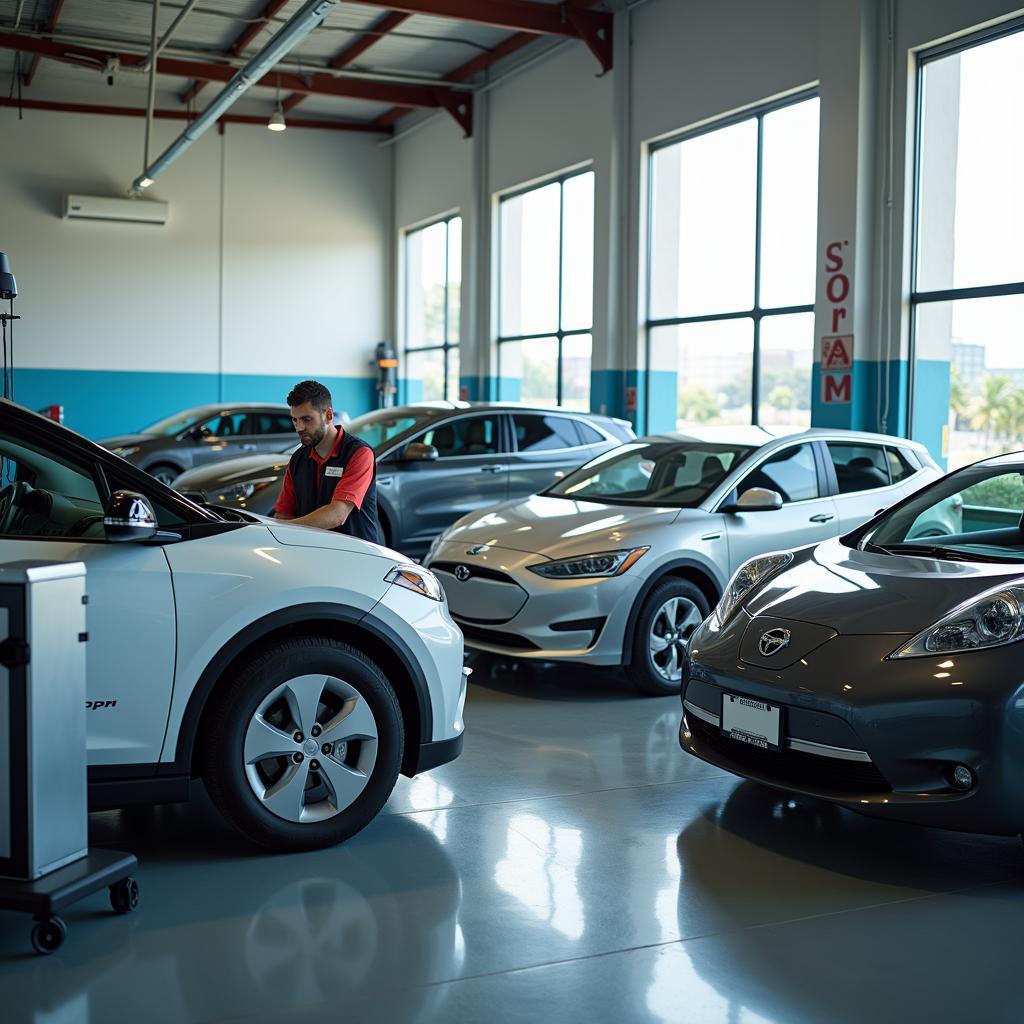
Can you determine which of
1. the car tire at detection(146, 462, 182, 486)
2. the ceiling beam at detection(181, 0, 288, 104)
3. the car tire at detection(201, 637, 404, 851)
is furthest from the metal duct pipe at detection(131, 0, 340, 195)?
the car tire at detection(201, 637, 404, 851)

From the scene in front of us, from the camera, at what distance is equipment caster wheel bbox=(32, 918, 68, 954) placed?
118 inches

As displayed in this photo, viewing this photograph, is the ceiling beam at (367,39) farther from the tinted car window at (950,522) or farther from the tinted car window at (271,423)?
the tinted car window at (950,522)

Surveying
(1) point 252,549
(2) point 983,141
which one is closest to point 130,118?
(2) point 983,141

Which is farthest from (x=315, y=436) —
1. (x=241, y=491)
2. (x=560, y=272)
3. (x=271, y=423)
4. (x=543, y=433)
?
(x=560, y=272)

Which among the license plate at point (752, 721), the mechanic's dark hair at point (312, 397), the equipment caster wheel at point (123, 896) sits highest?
the mechanic's dark hair at point (312, 397)

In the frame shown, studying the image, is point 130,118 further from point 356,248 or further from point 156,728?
point 156,728

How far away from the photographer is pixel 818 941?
10.5ft

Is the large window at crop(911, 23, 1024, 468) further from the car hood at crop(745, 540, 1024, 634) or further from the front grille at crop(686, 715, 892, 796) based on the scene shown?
the front grille at crop(686, 715, 892, 796)

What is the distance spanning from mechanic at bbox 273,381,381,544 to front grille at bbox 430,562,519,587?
39.1 inches

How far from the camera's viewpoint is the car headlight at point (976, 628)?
357 cm

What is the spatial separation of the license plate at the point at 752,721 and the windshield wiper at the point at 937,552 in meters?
0.94

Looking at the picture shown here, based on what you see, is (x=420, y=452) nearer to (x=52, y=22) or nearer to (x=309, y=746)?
(x=309, y=746)

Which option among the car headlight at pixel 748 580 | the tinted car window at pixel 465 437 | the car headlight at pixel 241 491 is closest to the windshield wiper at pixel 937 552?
the car headlight at pixel 748 580

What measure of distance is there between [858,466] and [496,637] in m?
2.51
